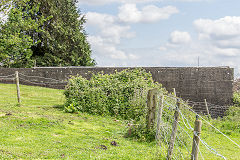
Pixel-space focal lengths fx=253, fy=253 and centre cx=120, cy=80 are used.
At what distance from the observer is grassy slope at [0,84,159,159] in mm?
5832

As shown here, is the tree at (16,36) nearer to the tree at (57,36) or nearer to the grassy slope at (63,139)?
the tree at (57,36)

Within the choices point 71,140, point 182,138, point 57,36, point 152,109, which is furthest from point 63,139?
point 57,36

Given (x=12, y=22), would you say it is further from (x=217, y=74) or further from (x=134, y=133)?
(x=134, y=133)

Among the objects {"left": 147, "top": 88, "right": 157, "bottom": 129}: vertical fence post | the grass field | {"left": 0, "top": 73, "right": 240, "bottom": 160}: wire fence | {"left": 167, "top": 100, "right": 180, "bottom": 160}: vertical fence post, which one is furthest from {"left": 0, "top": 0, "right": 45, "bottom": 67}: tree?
{"left": 167, "top": 100, "right": 180, "bottom": 160}: vertical fence post

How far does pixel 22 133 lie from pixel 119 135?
2.95m

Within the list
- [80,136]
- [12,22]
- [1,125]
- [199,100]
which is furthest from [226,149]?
[12,22]

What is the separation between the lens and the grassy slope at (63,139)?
5832 mm

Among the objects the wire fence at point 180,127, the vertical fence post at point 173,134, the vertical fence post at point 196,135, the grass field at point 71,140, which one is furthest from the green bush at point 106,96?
the vertical fence post at point 196,135

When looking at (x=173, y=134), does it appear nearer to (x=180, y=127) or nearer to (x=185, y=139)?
(x=180, y=127)

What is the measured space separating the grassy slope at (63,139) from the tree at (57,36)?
1931cm

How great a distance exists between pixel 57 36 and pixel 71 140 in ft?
80.2

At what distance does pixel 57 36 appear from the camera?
29.8 m

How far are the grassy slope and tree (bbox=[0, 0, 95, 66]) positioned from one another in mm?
19311

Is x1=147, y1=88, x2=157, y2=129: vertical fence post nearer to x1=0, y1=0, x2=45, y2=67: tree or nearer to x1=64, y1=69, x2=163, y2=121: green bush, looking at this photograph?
x1=64, y1=69, x2=163, y2=121: green bush
